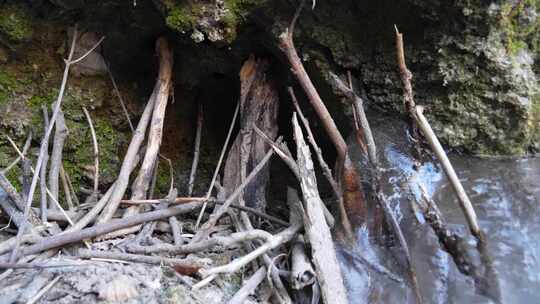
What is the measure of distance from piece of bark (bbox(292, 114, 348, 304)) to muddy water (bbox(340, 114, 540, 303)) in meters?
0.14

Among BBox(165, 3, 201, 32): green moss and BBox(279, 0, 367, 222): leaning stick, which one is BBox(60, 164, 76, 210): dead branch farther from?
BBox(279, 0, 367, 222): leaning stick

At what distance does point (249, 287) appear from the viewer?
4.11 feet

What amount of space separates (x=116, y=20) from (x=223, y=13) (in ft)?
1.96

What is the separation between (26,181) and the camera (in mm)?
1447

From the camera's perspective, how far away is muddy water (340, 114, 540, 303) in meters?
1.27

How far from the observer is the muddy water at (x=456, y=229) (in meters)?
1.27

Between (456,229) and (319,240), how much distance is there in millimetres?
456

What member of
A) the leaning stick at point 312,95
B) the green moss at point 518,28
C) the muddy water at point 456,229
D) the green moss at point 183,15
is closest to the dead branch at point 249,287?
the muddy water at point 456,229

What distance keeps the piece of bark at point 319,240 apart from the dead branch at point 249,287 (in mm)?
175

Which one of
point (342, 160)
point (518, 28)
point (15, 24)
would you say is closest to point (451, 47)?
point (518, 28)

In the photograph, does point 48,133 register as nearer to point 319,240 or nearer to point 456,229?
point 319,240

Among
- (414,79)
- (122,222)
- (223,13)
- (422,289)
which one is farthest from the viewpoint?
(414,79)

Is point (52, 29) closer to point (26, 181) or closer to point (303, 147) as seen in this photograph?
point (26, 181)

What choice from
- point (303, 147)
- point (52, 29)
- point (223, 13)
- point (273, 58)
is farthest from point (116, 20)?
point (303, 147)
